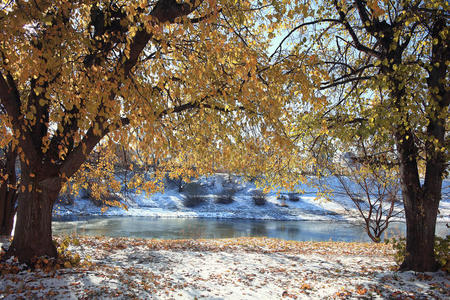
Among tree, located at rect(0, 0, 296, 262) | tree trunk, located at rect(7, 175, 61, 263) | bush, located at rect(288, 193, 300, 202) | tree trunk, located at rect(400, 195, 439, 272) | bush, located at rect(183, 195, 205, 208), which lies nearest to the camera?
tree, located at rect(0, 0, 296, 262)

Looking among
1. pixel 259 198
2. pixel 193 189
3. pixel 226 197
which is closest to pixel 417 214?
pixel 259 198

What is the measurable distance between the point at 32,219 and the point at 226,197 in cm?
3062

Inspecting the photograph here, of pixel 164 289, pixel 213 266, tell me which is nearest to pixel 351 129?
pixel 213 266

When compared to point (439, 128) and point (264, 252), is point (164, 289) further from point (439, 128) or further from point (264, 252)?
point (439, 128)

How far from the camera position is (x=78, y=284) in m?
4.53

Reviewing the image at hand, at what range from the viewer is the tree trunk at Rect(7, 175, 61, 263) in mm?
5207

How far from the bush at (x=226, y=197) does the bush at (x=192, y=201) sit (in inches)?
86.6

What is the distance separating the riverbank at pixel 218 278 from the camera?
4461 millimetres

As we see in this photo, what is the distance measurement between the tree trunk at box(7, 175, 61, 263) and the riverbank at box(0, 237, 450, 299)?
51 centimetres

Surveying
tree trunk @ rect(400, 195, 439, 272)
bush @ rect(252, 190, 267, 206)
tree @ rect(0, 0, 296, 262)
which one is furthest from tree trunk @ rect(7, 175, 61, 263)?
bush @ rect(252, 190, 267, 206)

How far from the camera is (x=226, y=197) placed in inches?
1390

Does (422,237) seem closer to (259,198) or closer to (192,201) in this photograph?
(259,198)

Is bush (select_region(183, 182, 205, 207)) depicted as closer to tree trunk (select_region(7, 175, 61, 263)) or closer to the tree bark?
the tree bark

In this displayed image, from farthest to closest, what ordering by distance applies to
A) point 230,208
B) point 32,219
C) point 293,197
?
point 293,197
point 230,208
point 32,219
